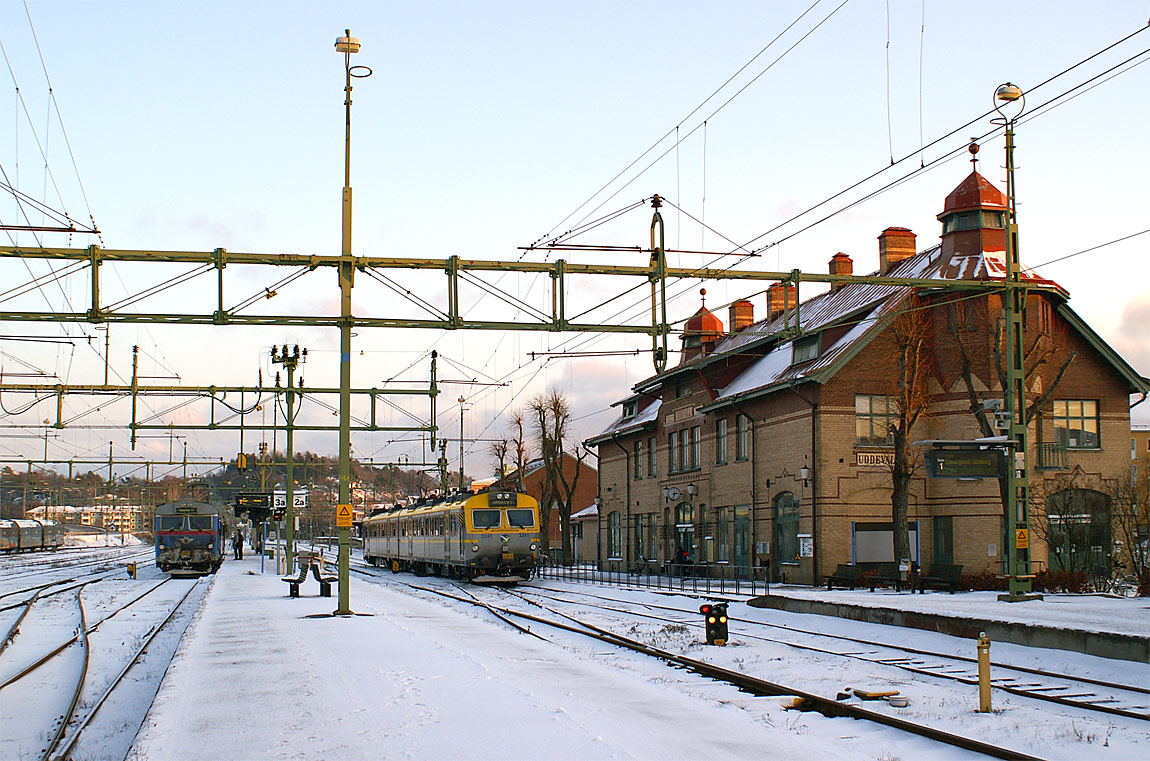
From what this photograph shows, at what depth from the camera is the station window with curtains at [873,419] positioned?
1442 inches

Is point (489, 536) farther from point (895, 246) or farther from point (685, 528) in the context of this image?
point (895, 246)

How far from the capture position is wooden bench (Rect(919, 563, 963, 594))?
3030 cm

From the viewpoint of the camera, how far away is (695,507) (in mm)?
46344

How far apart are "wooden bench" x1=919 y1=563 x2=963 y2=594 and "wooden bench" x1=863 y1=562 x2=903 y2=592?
611mm

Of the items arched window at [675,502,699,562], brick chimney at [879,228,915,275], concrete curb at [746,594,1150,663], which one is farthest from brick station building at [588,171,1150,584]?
concrete curb at [746,594,1150,663]

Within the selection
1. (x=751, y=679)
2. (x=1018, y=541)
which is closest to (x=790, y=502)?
(x=1018, y=541)

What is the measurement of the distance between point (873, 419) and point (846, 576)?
5.87m

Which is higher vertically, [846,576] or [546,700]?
[546,700]

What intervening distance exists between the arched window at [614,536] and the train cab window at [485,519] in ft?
58.9

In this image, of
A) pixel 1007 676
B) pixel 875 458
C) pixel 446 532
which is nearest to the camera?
pixel 1007 676

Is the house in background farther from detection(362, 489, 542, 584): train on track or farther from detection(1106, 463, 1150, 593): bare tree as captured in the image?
detection(1106, 463, 1150, 593): bare tree

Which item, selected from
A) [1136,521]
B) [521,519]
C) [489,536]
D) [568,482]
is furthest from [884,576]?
[568,482]

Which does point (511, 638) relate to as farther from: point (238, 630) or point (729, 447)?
point (729, 447)

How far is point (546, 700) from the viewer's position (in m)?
11.5
